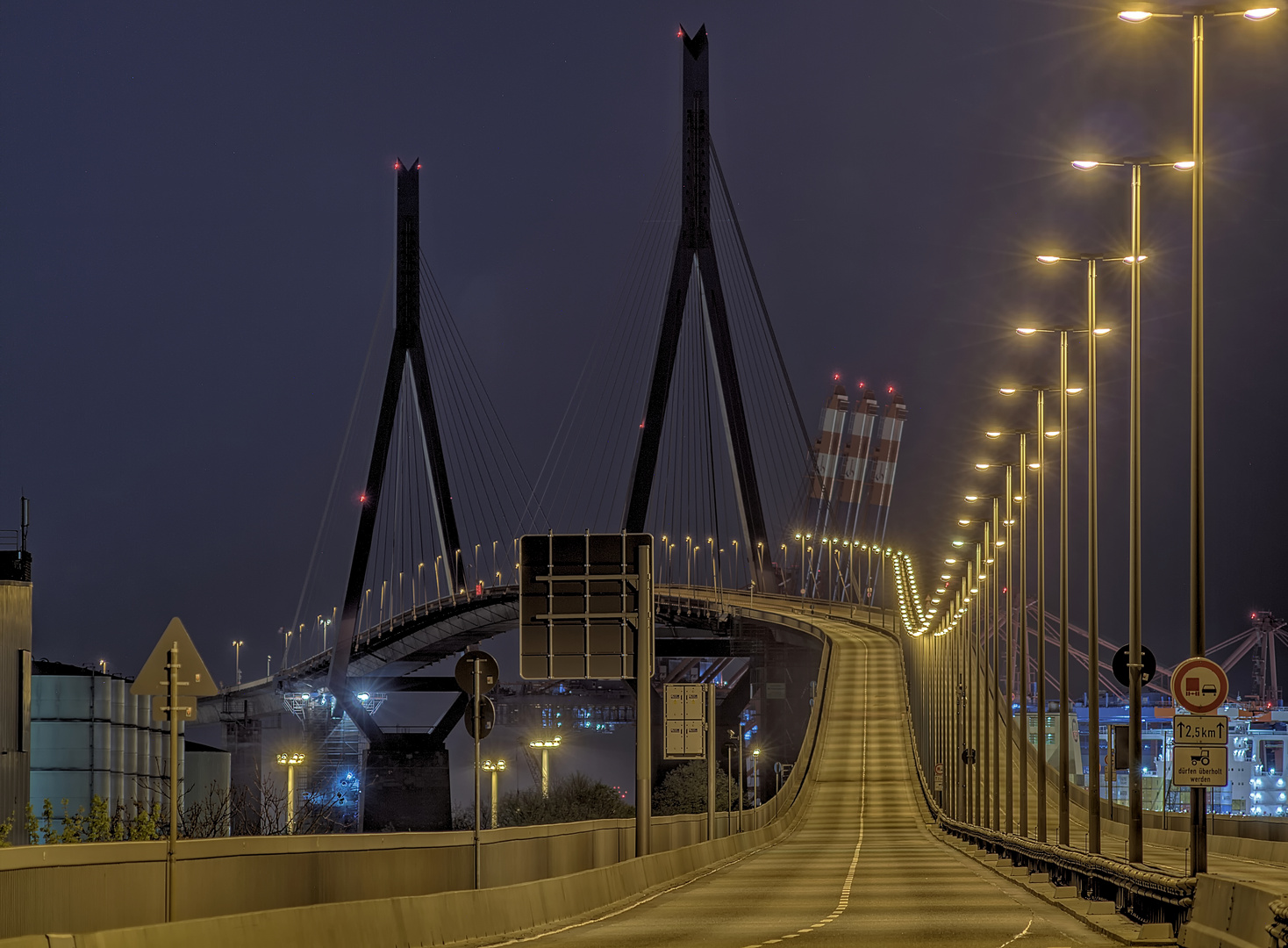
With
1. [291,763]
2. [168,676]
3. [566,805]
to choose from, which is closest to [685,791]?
[566,805]

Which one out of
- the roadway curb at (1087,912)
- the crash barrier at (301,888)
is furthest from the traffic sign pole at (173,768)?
the roadway curb at (1087,912)

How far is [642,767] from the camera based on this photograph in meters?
31.9

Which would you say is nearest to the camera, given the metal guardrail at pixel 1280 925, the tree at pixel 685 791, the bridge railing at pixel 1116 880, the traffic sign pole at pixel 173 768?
the metal guardrail at pixel 1280 925

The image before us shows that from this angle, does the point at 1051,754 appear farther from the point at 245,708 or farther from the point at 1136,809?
the point at 1136,809

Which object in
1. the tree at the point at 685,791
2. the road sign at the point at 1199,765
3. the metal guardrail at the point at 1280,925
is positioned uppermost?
the road sign at the point at 1199,765

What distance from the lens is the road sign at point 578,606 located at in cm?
3070

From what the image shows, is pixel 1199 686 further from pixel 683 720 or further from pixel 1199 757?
pixel 683 720

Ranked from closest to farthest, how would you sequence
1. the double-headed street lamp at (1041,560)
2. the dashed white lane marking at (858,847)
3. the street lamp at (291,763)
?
the dashed white lane marking at (858,847) → the double-headed street lamp at (1041,560) → the street lamp at (291,763)

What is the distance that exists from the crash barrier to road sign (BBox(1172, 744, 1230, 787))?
24.6 feet

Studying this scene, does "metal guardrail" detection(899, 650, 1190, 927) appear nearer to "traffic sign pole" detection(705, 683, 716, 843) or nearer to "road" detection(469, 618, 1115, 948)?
"road" detection(469, 618, 1115, 948)

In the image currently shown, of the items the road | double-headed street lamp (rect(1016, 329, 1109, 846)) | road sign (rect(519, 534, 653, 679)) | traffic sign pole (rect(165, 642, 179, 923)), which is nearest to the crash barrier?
traffic sign pole (rect(165, 642, 179, 923))

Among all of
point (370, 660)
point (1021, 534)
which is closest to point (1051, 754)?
point (370, 660)

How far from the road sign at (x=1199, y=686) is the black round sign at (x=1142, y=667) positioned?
9.91 m

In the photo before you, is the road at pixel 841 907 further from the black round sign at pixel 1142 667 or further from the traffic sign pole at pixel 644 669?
the black round sign at pixel 1142 667
